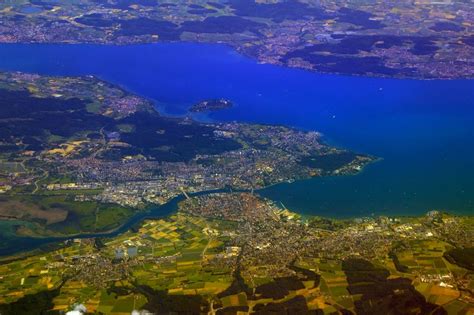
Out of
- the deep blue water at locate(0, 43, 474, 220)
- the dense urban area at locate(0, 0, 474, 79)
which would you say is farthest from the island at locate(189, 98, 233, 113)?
the dense urban area at locate(0, 0, 474, 79)

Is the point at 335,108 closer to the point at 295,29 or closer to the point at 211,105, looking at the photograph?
the point at 211,105

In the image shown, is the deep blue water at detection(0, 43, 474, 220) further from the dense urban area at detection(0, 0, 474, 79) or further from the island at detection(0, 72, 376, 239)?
the dense urban area at detection(0, 0, 474, 79)

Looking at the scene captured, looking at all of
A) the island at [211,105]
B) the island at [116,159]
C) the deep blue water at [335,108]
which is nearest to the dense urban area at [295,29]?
the deep blue water at [335,108]

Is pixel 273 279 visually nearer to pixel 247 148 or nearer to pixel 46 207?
pixel 46 207

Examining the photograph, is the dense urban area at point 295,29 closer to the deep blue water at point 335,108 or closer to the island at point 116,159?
the deep blue water at point 335,108

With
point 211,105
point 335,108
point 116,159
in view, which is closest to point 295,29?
point 335,108
